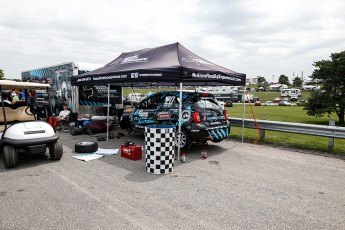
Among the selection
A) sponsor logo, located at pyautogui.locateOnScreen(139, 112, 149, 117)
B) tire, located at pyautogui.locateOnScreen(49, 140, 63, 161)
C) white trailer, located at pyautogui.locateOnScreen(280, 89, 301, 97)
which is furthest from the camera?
white trailer, located at pyautogui.locateOnScreen(280, 89, 301, 97)

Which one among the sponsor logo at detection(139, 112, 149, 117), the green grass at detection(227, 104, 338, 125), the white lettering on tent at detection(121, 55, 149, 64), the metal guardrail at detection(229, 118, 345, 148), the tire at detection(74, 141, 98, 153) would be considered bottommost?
the green grass at detection(227, 104, 338, 125)

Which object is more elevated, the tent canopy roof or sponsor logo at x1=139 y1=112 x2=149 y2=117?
the tent canopy roof

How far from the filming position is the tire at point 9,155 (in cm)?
509

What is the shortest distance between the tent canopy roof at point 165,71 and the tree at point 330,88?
521 inches

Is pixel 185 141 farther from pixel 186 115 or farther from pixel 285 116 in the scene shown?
pixel 285 116

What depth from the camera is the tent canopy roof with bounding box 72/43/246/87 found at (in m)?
5.87

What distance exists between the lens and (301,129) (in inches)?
295

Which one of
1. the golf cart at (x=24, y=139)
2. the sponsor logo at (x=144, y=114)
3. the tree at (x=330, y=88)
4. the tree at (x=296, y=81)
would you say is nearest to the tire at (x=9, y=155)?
the golf cart at (x=24, y=139)

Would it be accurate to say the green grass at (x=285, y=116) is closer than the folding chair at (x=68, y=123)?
No

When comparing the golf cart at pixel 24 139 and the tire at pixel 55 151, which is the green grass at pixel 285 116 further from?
the golf cart at pixel 24 139

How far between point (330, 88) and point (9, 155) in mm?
20048

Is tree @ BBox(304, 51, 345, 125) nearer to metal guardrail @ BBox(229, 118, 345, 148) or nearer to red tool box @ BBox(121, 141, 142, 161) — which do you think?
metal guardrail @ BBox(229, 118, 345, 148)

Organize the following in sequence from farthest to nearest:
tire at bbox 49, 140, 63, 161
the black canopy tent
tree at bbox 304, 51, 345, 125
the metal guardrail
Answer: tree at bbox 304, 51, 345, 125, the metal guardrail, the black canopy tent, tire at bbox 49, 140, 63, 161

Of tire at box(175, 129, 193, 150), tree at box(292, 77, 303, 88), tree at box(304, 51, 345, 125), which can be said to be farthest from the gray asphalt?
tree at box(292, 77, 303, 88)
